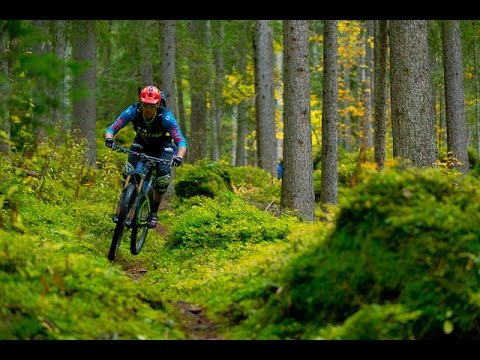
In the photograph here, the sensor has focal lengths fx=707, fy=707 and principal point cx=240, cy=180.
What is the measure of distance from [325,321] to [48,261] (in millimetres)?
2374

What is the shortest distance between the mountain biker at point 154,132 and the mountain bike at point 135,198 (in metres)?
0.12

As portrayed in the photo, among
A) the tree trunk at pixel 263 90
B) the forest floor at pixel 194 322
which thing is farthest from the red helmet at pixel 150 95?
the tree trunk at pixel 263 90

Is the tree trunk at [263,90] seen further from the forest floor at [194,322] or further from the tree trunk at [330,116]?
the forest floor at [194,322]

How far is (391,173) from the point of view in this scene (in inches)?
221

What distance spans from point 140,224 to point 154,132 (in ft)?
4.44

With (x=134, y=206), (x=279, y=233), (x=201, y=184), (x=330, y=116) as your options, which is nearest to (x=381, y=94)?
(x=330, y=116)

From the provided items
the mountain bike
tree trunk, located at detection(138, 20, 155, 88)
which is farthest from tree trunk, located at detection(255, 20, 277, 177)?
the mountain bike

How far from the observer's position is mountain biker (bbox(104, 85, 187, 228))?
9.75m

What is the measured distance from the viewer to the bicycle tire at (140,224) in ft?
32.9

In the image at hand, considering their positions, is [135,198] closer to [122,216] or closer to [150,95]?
[122,216]

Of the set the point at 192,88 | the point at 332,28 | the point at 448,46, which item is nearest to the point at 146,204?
the point at 332,28

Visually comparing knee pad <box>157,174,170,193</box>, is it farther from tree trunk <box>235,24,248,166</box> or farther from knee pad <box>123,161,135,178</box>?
tree trunk <box>235,24,248,166</box>

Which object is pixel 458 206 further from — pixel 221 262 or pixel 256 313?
pixel 221 262
